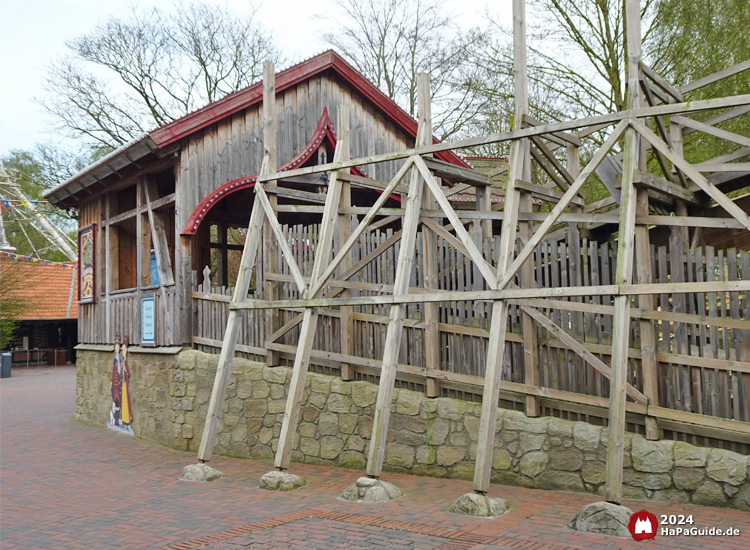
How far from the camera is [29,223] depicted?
32438mm

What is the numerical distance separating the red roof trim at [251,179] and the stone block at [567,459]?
5429 mm

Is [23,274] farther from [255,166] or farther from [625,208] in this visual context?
[625,208]

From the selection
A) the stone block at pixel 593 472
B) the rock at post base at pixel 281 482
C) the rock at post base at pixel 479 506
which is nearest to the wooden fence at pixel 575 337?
→ the stone block at pixel 593 472

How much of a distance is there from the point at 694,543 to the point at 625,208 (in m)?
2.61

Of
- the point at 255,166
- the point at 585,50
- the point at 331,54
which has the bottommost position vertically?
the point at 255,166

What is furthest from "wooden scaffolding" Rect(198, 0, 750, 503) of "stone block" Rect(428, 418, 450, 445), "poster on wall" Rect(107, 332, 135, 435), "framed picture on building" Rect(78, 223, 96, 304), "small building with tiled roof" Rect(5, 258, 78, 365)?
"small building with tiled roof" Rect(5, 258, 78, 365)

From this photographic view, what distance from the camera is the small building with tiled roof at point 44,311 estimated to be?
29750 millimetres

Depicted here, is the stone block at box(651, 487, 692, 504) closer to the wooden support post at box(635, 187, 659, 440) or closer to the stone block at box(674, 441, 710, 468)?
the stone block at box(674, 441, 710, 468)

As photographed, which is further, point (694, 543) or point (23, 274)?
point (23, 274)

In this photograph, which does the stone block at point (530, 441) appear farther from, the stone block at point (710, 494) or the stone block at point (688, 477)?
the stone block at point (710, 494)

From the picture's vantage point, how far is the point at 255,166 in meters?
11.5

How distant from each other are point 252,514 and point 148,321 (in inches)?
230

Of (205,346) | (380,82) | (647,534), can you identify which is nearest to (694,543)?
(647,534)

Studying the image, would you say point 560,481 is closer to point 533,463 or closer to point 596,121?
point 533,463
